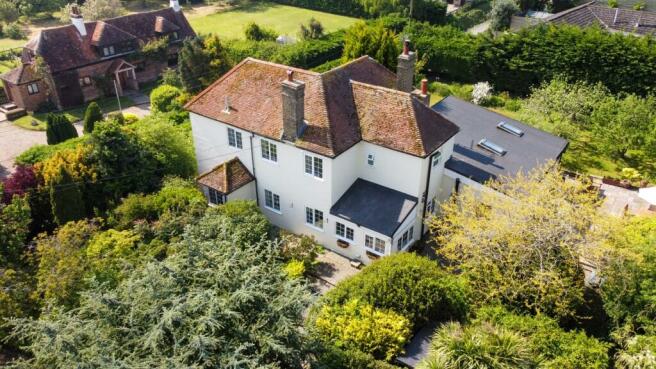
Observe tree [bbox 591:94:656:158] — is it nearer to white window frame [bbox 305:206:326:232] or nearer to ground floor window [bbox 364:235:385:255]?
ground floor window [bbox 364:235:385:255]

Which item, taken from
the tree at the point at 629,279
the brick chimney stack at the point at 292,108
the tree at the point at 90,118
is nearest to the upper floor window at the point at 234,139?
the brick chimney stack at the point at 292,108

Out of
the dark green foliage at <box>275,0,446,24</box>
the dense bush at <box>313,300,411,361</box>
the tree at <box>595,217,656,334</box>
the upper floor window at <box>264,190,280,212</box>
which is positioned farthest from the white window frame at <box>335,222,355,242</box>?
the dark green foliage at <box>275,0,446,24</box>

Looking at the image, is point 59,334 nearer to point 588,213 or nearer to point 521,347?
point 521,347

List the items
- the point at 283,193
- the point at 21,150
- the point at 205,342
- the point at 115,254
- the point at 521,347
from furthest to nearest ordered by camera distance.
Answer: the point at 21,150, the point at 283,193, the point at 115,254, the point at 521,347, the point at 205,342

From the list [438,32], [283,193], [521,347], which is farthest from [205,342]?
[438,32]

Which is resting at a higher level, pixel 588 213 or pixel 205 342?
pixel 205 342

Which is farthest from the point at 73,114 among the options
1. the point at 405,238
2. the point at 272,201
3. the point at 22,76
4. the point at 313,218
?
the point at 405,238

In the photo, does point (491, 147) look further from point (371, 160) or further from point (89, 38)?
point (89, 38)
